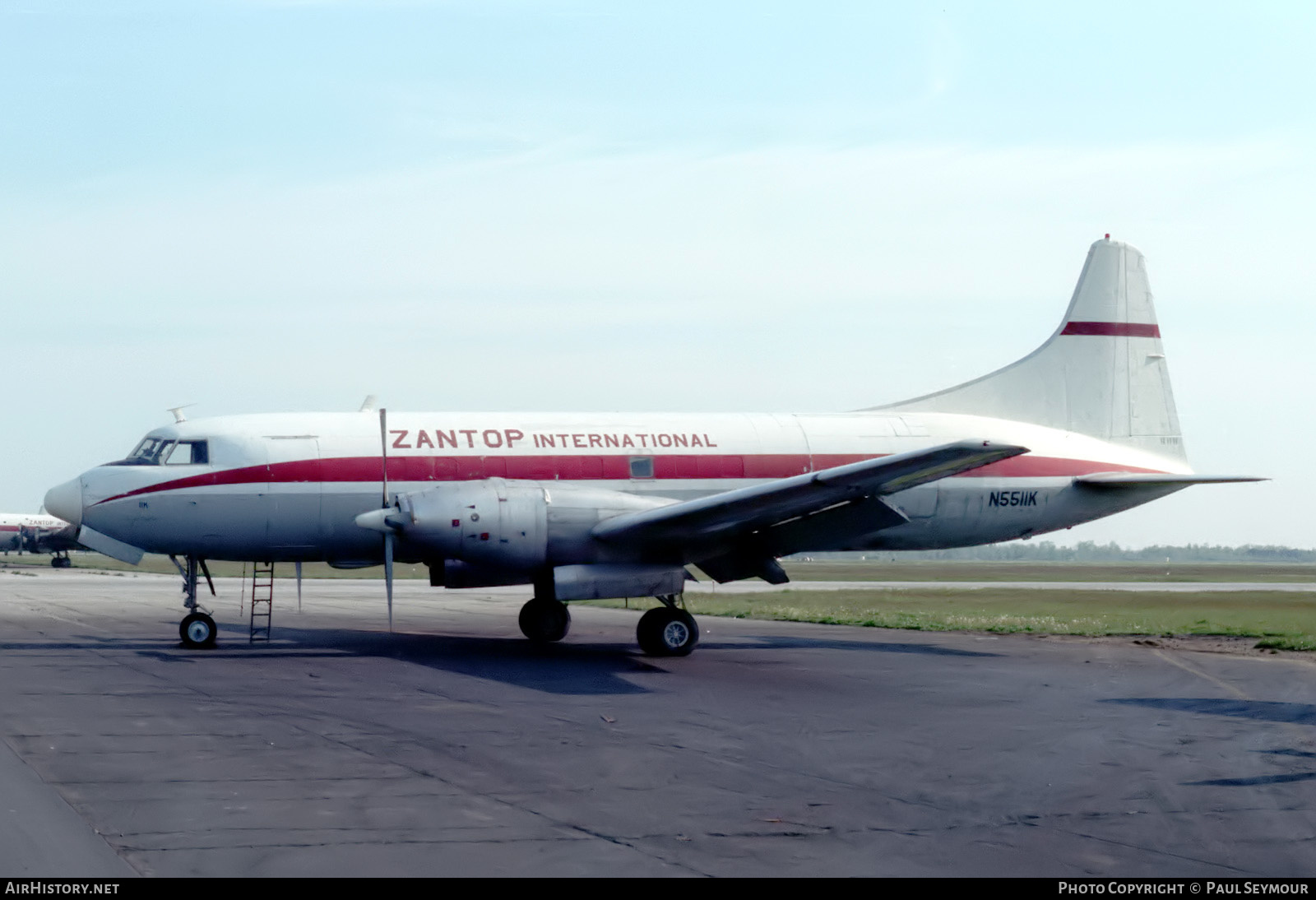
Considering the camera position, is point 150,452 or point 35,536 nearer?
point 150,452

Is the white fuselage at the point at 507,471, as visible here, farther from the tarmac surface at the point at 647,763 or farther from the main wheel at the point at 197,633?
the tarmac surface at the point at 647,763

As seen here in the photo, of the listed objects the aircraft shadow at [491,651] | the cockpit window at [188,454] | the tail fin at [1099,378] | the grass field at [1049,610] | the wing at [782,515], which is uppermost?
the tail fin at [1099,378]

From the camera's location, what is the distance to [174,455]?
914 inches

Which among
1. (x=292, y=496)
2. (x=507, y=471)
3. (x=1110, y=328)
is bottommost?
(x=292, y=496)

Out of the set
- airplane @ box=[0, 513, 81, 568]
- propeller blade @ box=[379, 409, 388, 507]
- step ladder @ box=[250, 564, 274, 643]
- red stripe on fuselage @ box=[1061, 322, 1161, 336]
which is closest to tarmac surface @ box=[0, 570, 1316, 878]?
step ladder @ box=[250, 564, 274, 643]

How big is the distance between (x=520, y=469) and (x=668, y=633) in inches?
170

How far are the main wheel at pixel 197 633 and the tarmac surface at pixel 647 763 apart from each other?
0.44 meters

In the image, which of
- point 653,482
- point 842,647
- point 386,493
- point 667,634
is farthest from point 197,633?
point 842,647

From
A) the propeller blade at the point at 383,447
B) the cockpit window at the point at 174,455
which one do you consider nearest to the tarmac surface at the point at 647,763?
the propeller blade at the point at 383,447

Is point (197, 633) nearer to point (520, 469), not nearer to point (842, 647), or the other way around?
point (520, 469)

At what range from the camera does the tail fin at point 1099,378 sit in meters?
28.5

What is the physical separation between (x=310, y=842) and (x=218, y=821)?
966 mm

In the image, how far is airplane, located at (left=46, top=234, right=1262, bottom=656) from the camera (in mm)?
20703

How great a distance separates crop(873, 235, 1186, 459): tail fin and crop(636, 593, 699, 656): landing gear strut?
8590 mm
